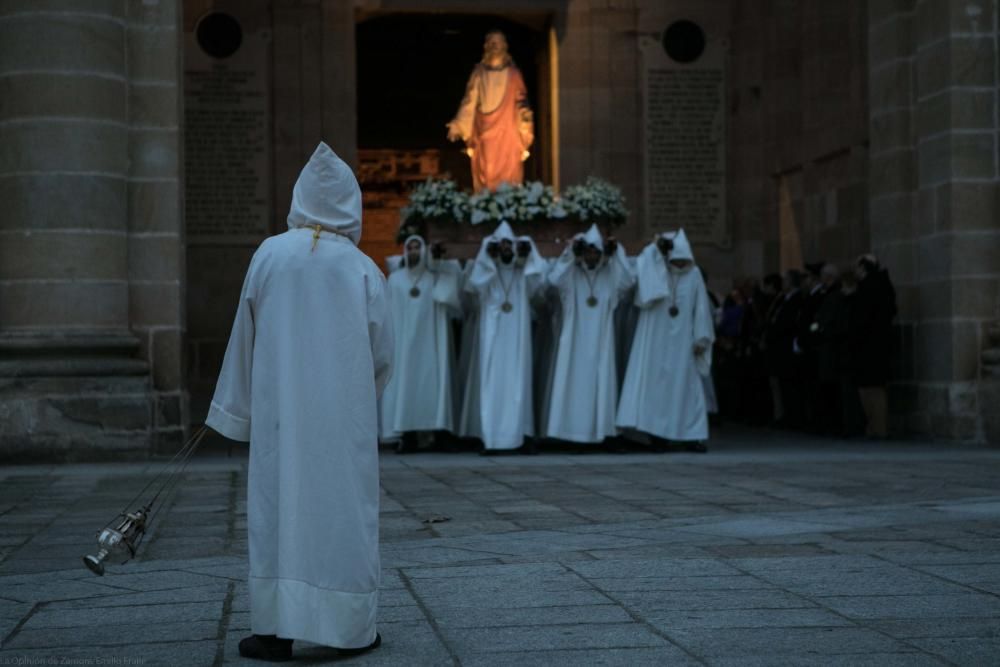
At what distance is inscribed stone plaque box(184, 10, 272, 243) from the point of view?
19.0 meters

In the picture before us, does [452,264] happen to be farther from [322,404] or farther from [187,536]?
[322,404]

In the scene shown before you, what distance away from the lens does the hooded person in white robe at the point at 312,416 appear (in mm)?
5004

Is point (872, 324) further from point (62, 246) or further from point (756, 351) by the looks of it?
point (62, 246)

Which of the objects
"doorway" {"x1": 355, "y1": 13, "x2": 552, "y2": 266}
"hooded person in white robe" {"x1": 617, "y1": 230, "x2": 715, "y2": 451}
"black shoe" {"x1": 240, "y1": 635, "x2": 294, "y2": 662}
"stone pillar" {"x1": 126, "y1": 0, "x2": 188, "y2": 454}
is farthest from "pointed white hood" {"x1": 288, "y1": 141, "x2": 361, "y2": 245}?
"doorway" {"x1": 355, "y1": 13, "x2": 552, "y2": 266}

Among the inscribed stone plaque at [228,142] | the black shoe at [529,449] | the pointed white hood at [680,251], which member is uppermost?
the inscribed stone plaque at [228,142]

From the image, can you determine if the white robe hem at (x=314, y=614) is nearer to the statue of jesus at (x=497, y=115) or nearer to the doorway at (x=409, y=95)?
the statue of jesus at (x=497, y=115)

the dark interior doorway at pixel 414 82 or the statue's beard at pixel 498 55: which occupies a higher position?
the dark interior doorway at pixel 414 82

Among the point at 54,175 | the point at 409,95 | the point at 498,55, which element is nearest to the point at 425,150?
the point at 409,95

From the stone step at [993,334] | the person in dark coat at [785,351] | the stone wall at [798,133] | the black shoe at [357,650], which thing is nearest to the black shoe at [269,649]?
the black shoe at [357,650]

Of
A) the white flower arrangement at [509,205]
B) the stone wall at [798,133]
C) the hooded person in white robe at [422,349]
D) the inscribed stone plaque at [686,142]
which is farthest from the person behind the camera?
the inscribed stone plaque at [686,142]

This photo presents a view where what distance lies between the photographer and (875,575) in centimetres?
630

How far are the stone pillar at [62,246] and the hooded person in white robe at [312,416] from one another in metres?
7.66

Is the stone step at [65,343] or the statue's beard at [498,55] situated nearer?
the stone step at [65,343]

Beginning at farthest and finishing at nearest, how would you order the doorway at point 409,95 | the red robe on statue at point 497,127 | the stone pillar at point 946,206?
the doorway at point 409,95, the red robe on statue at point 497,127, the stone pillar at point 946,206
